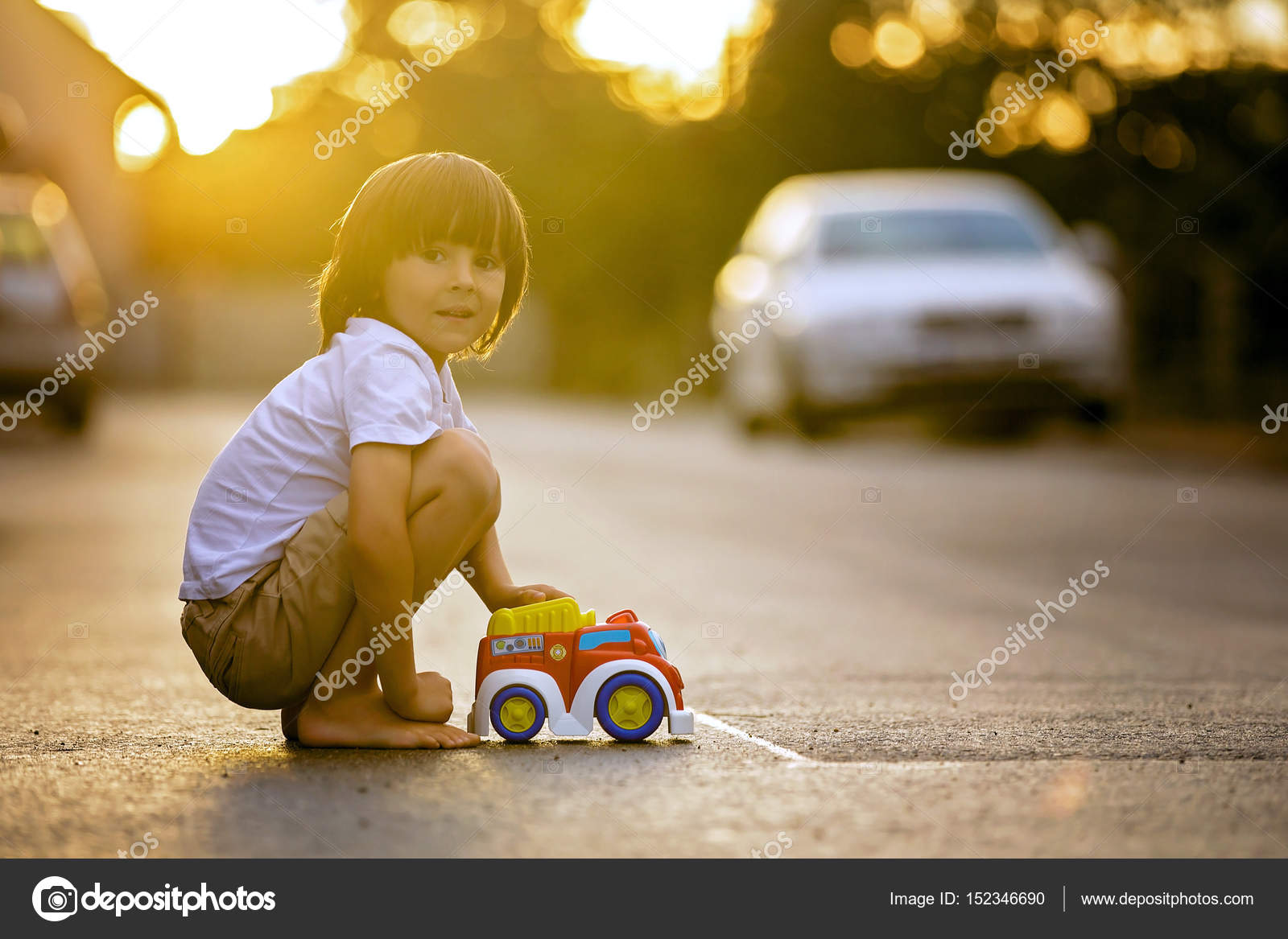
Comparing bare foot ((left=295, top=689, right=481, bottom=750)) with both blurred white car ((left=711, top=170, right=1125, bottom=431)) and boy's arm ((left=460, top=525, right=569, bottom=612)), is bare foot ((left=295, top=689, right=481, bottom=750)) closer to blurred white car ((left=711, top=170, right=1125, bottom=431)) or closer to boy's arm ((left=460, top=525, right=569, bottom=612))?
boy's arm ((left=460, top=525, right=569, bottom=612))

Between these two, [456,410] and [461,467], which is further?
[456,410]

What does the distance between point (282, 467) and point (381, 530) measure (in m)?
0.31

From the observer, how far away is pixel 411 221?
3.27m

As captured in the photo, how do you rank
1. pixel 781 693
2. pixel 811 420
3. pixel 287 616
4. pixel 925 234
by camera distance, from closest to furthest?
pixel 287 616
pixel 781 693
pixel 925 234
pixel 811 420

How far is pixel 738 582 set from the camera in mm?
6660

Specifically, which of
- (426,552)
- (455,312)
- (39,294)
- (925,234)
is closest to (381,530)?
(426,552)

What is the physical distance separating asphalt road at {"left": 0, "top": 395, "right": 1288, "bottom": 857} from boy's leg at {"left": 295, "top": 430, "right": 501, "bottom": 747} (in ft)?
0.29

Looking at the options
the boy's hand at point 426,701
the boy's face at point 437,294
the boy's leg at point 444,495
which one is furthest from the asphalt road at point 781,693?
the boy's face at point 437,294

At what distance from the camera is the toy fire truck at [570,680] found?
328 centimetres

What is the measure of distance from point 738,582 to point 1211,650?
2152mm

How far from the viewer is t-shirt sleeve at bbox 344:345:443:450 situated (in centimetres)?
304

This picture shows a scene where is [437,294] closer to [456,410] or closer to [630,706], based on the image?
[456,410]

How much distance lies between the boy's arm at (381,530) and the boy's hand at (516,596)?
0.36 metres

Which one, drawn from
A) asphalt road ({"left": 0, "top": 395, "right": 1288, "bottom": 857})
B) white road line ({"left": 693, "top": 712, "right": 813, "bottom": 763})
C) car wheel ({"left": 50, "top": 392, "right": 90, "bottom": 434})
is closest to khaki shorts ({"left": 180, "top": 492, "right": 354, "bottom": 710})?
asphalt road ({"left": 0, "top": 395, "right": 1288, "bottom": 857})
